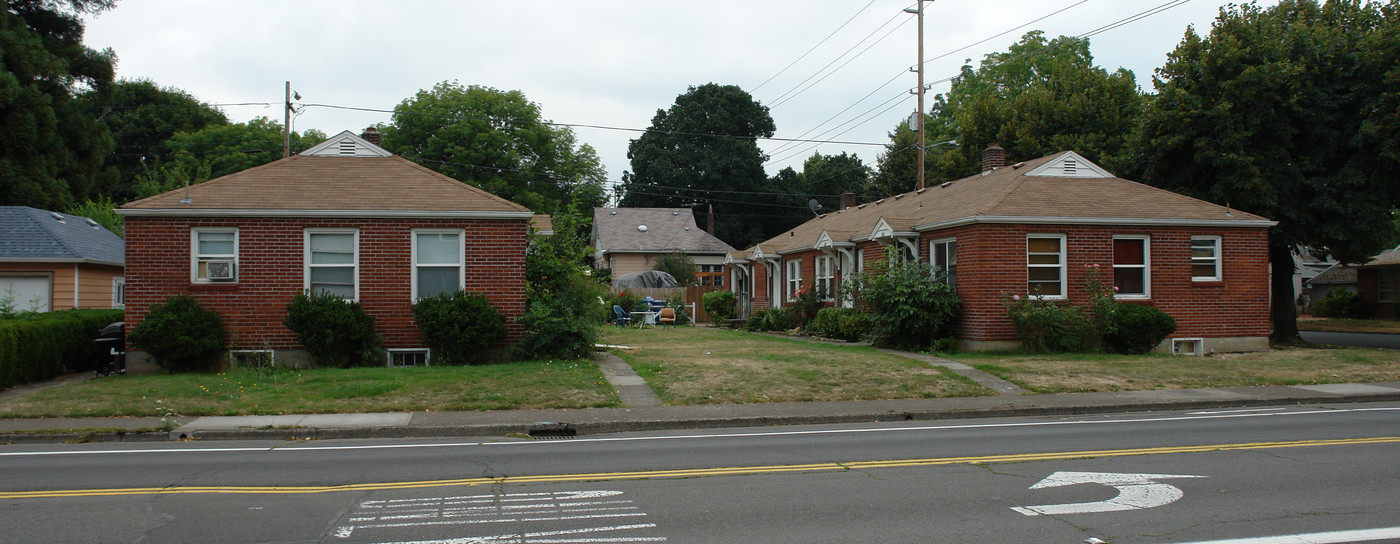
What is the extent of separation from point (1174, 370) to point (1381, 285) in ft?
106

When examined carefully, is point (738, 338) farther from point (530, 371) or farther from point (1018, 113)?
point (1018, 113)

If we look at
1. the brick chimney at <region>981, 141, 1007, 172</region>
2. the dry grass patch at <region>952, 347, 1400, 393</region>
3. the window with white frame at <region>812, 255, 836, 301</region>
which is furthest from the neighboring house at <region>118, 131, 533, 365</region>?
the brick chimney at <region>981, 141, 1007, 172</region>

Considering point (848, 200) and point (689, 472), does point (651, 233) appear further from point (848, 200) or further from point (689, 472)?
point (689, 472)

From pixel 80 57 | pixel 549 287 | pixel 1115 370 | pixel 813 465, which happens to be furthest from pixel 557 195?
pixel 813 465

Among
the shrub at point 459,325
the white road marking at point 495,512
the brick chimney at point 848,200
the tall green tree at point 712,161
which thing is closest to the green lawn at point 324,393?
the shrub at point 459,325

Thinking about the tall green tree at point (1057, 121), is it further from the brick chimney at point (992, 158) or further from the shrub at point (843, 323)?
the shrub at point (843, 323)

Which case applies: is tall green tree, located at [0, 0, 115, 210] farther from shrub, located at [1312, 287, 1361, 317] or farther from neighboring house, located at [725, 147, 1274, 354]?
shrub, located at [1312, 287, 1361, 317]

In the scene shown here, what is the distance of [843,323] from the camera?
77.7 ft

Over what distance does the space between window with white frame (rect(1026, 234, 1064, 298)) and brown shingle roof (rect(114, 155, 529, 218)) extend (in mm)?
11560

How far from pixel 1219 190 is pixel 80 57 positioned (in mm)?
42661

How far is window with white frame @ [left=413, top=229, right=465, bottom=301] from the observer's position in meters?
18.0

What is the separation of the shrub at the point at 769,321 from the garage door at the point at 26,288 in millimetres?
20372

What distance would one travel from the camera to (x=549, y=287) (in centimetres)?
1914

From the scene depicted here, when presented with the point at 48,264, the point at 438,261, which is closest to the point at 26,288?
the point at 48,264
